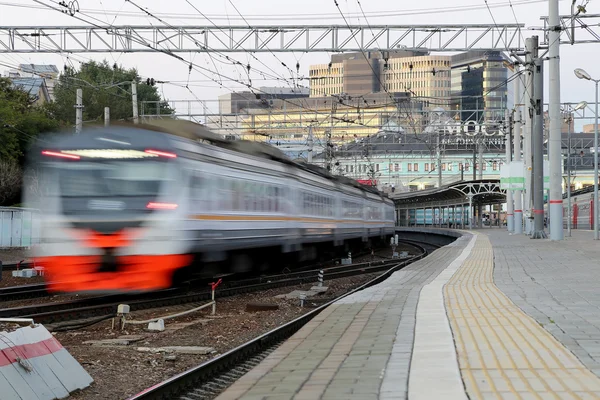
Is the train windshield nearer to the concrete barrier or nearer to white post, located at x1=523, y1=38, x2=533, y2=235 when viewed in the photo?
the concrete barrier

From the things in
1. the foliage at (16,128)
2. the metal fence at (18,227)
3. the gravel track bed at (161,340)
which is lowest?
the gravel track bed at (161,340)

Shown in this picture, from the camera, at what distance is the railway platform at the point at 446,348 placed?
6191 mm

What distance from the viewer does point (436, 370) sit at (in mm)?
6664

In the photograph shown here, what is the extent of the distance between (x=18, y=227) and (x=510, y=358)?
116ft

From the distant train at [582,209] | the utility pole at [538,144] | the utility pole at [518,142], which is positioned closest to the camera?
the utility pole at [538,144]

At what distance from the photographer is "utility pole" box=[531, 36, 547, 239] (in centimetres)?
3566

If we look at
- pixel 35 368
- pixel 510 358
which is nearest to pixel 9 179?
pixel 35 368

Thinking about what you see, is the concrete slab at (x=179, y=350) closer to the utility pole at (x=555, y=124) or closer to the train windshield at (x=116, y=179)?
the train windshield at (x=116, y=179)

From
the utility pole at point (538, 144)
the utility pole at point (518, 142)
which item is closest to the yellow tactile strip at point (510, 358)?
the utility pole at point (538, 144)

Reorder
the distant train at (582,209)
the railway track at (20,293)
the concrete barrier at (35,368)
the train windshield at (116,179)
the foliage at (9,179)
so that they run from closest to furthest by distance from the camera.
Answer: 1. the concrete barrier at (35,368)
2. the train windshield at (116,179)
3. the railway track at (20,293)
4. the foliage at (9,179)
5. the distant train at (582,209)

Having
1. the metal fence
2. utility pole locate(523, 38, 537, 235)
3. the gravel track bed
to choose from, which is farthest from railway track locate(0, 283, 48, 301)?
utility pole locate(523, 38, 537, 235)

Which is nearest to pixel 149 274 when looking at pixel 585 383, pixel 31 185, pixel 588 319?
pixel 588 319

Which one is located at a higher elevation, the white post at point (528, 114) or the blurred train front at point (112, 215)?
the white post at point (528, 114)

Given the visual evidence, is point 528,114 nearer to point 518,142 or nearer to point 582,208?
point 518,142
